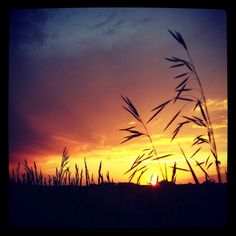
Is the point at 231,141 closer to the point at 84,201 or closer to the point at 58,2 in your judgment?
the point at 84,201

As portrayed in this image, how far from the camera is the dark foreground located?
356 cm

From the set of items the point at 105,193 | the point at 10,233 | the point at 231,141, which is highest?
the point at 231,141

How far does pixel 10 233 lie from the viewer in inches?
141

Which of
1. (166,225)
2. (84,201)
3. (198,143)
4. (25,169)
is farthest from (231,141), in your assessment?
(25,169)

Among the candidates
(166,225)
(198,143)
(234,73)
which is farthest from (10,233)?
(234,73)

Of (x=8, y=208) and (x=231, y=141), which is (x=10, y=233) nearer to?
(x=8, y=208)

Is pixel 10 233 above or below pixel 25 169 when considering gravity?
below

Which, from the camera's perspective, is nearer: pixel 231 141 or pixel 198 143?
pixel 231 141

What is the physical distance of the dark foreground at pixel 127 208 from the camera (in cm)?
356

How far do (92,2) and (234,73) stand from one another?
989 millimetres

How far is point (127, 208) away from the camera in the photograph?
362 centimetres

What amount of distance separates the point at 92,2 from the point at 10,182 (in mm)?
1244

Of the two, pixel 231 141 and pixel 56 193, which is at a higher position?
pixel 231 141

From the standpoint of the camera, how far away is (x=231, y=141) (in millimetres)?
3490
